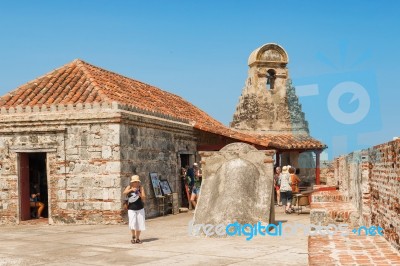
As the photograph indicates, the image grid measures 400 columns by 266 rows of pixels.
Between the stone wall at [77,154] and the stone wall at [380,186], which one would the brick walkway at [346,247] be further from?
the stone wall at [77,154]

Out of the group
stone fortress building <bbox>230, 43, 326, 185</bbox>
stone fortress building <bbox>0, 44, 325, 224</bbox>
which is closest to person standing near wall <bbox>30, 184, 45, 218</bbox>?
stone fortress building <bbox>0, 44, 325, 224</bbox>

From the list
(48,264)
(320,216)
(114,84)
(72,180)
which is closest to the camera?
(48,264)

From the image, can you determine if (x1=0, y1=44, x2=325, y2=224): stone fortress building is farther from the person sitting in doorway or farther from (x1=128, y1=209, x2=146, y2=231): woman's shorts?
(x1=128, y1=209, x2=146, y2=231): woman's shorts

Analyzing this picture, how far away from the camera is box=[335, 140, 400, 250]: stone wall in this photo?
6309 mm

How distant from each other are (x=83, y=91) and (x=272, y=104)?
1394 cm

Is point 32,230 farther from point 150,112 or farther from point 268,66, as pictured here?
point 268,66

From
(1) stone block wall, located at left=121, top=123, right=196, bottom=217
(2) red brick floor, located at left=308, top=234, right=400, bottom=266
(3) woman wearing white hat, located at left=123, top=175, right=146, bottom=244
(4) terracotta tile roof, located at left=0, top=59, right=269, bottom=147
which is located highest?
(4) terracotta tile roof, located at left=0, top=59, right=269, bottom=147

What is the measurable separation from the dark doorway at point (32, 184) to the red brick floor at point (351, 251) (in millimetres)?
8964

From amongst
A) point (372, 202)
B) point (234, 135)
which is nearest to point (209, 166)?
point (372, 202)

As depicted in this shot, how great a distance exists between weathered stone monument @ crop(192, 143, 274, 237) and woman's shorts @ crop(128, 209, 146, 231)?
1201mm

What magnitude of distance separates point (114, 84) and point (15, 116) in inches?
140

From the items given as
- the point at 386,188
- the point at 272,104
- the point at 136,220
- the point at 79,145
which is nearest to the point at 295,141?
the point at 272,104

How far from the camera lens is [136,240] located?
396 inches

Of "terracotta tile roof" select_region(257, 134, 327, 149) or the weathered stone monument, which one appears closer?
the weathered stone monument
